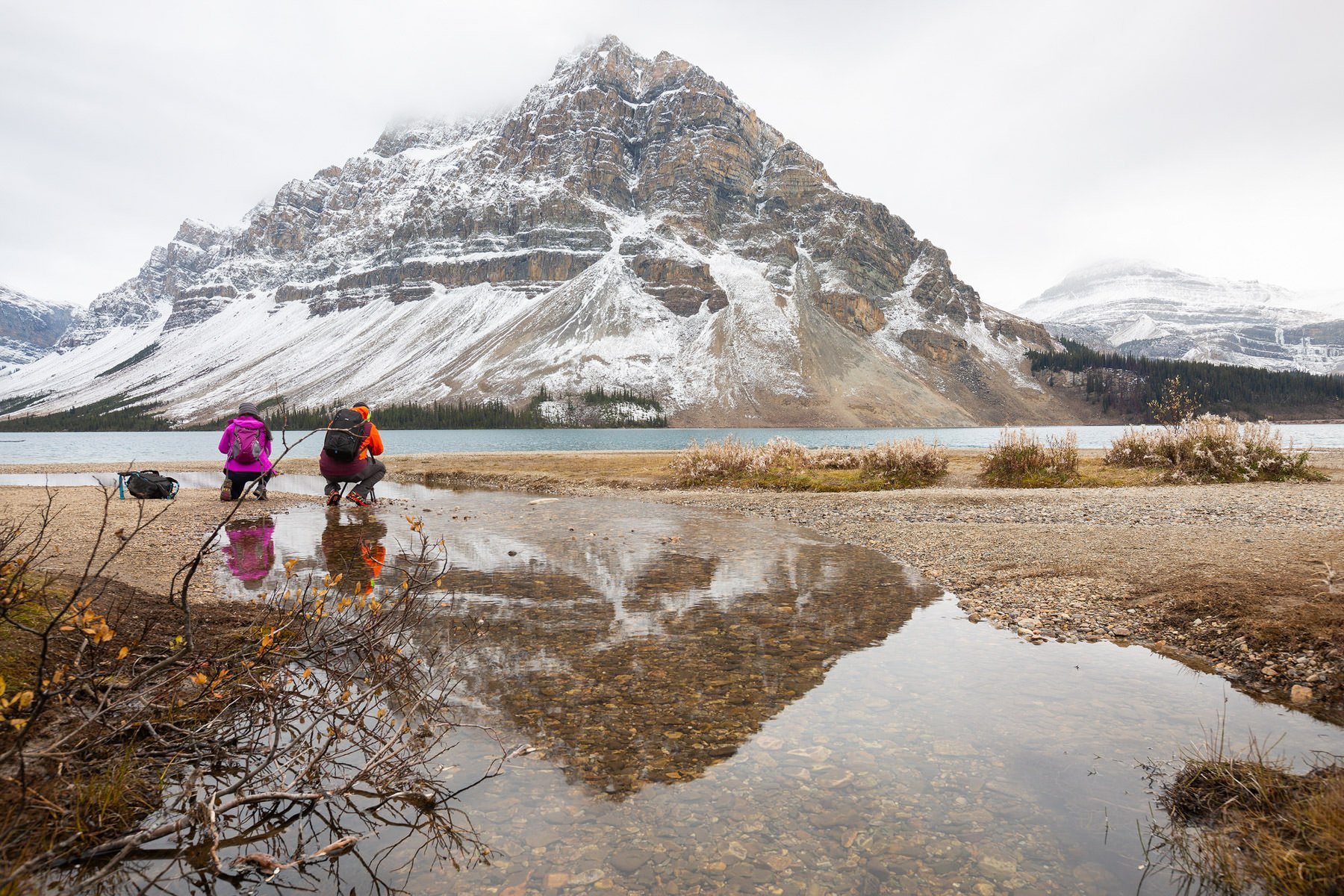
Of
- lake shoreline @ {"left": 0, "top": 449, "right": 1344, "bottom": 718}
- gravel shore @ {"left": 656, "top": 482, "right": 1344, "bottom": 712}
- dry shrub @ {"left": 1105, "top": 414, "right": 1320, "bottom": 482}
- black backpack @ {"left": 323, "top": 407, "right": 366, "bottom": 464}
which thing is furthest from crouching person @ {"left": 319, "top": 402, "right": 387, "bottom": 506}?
dry shrub @ {"left": 1105, "top": 414, "right": 1320, "bottom": 482}

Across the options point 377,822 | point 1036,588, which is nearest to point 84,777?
point 377,822

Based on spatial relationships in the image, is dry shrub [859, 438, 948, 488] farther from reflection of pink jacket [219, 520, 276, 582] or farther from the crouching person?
Result: reflection of pink jacket [219, 520, 276, 582]

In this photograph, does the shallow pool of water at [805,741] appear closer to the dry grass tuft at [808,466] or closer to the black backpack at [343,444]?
the black backpack at [343,444]

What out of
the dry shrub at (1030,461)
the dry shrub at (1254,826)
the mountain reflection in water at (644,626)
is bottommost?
the mountain reflection in water at (644,626)

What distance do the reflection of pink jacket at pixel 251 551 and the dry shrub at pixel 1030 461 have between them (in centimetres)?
2459

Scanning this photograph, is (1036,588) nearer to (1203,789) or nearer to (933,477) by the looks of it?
(1203,789)

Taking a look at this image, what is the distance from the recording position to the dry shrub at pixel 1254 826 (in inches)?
137

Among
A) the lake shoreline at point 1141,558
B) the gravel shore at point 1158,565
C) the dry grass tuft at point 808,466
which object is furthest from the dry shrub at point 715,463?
the gravel shore at point 1158,565

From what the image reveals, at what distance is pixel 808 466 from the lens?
1236 inches

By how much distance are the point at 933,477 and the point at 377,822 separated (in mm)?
26453

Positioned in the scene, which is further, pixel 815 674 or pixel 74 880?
pixel 815 674

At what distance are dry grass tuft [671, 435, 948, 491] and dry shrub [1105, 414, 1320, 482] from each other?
8.24 m

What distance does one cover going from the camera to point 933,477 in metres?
27.4

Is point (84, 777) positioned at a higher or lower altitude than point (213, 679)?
lower
